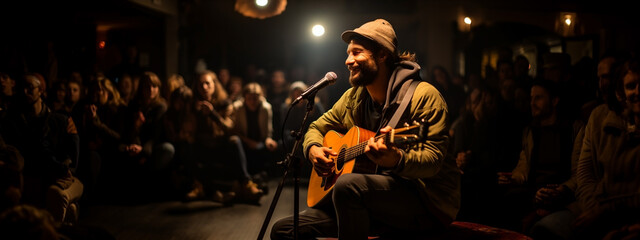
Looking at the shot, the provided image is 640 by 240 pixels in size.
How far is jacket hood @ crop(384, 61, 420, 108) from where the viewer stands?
9.95 ft

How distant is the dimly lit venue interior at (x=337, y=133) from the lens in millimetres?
2932

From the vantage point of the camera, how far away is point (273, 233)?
3.24m

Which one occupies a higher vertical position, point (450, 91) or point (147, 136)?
point (450, 91)

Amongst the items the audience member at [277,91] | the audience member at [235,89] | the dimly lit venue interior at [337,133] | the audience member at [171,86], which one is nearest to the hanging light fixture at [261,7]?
the dimly lit venue interior at [337,133]

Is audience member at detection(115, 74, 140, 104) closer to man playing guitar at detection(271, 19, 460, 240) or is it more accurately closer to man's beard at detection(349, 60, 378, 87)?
man playing guitar at detection(271, 19, 460, 240)

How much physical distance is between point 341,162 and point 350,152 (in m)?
0.14

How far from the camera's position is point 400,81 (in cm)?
306

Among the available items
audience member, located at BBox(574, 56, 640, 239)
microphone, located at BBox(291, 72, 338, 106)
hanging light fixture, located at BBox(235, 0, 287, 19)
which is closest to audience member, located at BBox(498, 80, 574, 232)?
audience member, located at BBox(574, 56, 640, 239)

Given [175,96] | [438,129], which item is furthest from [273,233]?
[175,96]

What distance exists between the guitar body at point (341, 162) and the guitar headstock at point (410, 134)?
257mm

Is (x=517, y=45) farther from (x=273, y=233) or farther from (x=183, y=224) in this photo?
(x=183, y=224)

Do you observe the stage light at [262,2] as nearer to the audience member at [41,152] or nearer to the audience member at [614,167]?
the audience member at [41,152]

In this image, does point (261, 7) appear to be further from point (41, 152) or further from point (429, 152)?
point (429, 152)

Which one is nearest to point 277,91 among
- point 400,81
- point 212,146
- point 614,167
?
point 212,146
